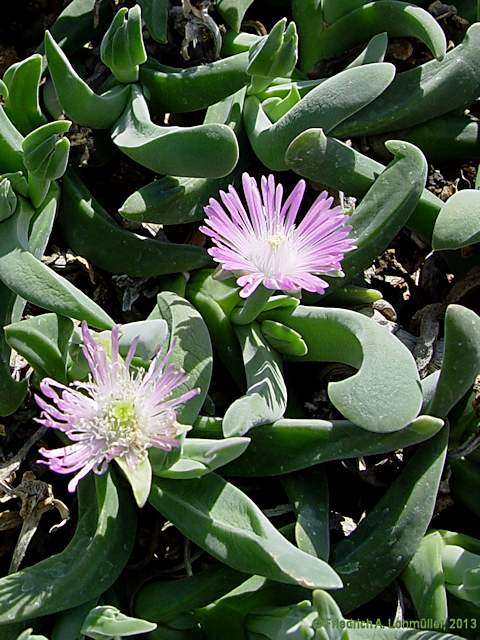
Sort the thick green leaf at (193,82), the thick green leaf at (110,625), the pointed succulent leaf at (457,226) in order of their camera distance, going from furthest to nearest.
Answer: the thick green leaf at (193,82) → the pointed succulent leaf at (457,226) → the thick green leaf at (110,625)

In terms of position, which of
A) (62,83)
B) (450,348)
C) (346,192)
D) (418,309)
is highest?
(62,83)

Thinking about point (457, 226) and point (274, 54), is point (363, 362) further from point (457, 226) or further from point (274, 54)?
point (274, 54)

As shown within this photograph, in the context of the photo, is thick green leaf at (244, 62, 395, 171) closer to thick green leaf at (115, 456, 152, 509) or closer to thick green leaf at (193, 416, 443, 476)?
thick green leaf at (193, 416, 443, 476)

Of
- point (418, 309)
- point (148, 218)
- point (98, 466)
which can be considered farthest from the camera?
point (418, 309)

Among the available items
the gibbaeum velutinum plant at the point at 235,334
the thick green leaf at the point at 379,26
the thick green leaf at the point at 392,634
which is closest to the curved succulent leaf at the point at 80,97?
the gibbaeum velutinum plant at the point at 235,334

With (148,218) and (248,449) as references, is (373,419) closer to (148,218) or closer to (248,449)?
(248,449)

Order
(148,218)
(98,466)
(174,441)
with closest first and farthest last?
(174,441)
(98,466)
(148,218)

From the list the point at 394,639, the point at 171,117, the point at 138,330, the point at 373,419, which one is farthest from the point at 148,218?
the point at 394,639

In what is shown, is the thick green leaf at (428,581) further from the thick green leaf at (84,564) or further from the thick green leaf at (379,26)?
the thick green leaf at (379,26)
